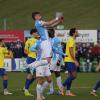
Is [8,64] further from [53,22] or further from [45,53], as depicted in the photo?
[53,22]

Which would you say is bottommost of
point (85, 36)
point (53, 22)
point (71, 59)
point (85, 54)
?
point (85, 54)

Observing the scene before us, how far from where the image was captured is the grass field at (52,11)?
64.3 m

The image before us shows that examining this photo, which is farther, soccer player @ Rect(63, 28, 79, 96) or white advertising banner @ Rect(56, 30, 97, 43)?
white advertising banner @ Rect(56, 30, 97, 43)

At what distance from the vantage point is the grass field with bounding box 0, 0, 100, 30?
64.3 metres

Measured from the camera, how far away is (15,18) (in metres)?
67.5

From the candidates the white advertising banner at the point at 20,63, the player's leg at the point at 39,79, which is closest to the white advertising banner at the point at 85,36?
the white advertising banner at the point at 20,63

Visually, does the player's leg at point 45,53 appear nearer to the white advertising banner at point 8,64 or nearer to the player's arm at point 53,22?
the player's arm at point 53,22

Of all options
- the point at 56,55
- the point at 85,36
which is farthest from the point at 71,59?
the point at 85,36

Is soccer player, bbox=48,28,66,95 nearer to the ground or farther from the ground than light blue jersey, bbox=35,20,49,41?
nearer to the ground

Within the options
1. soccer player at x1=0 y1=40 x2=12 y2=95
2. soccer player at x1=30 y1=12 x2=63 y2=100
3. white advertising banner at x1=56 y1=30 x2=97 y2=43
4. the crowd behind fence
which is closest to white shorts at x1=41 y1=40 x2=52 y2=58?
soccer player at x1=30 y1=12 x2=63 y2=100

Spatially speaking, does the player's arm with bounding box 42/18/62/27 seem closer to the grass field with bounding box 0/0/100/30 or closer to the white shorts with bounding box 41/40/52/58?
the white shorts with bounding box 41/40/52/58

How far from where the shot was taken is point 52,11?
68375mm

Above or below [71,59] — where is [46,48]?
above

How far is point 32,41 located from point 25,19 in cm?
4771
